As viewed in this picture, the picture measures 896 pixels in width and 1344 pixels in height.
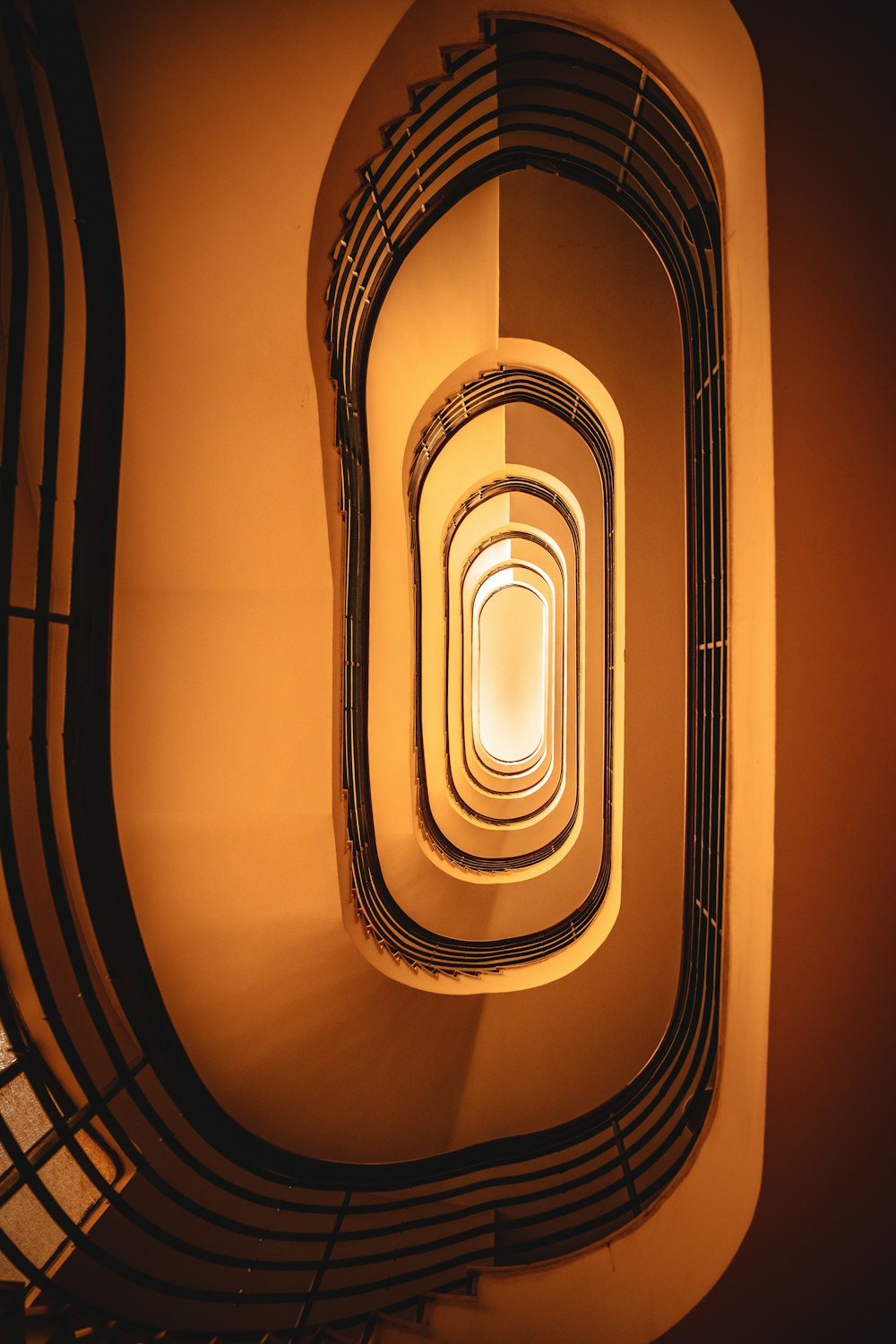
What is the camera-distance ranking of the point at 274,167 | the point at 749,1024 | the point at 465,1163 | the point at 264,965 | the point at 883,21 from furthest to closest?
the point at 465,1163 → the point at 264,965 → the point at 274,167 → the point at 749,1024 → the point at 883,21

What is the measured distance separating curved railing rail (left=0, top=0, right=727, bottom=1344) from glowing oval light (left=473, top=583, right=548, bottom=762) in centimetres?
833

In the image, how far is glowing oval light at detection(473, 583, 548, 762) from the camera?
39.4 ft

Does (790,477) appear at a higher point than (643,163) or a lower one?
lower

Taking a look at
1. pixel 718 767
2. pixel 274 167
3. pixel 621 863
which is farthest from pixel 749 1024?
pixel 274 167

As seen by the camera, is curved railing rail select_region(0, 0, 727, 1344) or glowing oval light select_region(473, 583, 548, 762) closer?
curved railing rail select_region(0, 0, 727, 1344)

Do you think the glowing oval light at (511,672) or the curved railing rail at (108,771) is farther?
the glowing oval light at (511,672)

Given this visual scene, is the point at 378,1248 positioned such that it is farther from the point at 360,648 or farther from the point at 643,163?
the point at 643,163

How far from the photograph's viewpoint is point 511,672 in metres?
12.3

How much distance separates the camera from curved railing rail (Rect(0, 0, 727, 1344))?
2254 mm

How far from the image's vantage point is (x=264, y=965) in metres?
3.54

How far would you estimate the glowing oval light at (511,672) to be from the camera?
39.4 feet

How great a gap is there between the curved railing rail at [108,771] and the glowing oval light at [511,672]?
8.33 m

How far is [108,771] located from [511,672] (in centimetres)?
995

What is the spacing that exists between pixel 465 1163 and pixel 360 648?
2.98 metres
